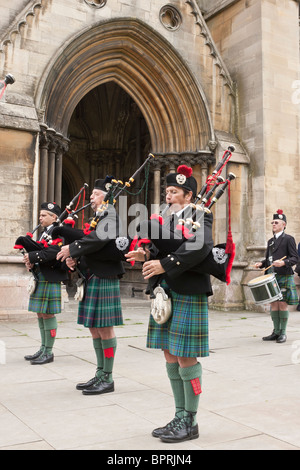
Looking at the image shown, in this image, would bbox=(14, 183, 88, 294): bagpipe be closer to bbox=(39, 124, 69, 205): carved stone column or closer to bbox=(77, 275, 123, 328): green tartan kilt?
bbox=(77, 275, 123, 328): green tartan kilt

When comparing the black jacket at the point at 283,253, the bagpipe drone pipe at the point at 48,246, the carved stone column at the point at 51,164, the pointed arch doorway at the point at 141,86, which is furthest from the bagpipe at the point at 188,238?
the carved stone column at the point at 51,164

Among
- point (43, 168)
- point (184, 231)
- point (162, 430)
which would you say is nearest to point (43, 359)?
point (162, 430)

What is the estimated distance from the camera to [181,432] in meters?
2.91

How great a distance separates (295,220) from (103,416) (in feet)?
29.1

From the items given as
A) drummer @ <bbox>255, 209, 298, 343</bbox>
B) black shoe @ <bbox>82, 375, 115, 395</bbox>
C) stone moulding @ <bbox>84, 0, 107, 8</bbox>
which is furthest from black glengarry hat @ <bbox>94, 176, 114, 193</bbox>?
stone moulding @ <bbox>84, 0, 107, 8</bbox>

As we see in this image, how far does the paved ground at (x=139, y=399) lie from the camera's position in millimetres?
2906

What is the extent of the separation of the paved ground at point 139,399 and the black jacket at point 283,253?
1.04 m

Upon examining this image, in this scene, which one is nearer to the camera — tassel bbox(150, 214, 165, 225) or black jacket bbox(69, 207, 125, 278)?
tassel bbox(150, 214, 165, 225)

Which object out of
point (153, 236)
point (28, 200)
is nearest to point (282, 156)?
point (28, 200)

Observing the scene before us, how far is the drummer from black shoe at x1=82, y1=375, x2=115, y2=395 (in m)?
3.36

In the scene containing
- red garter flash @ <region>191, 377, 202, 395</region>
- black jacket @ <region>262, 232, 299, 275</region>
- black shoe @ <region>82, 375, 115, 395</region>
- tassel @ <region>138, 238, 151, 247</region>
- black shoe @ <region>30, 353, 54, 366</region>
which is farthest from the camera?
black jacket @ <region>262, 232, 299, 275</region>

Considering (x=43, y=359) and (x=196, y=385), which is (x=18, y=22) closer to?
(x=43, y=359)

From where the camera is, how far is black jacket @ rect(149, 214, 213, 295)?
293 centimetres

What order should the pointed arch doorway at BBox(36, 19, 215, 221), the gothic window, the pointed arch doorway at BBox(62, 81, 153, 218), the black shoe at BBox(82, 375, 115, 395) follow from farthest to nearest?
1. the pointed arch doorway at BBox(62, 81, 153, 218)
2. the gothic window
3. the pointed arch doorway at BBox(36, 19, 215, 221)
4. the black shoe at BBox(82, 375, 115, 395)
